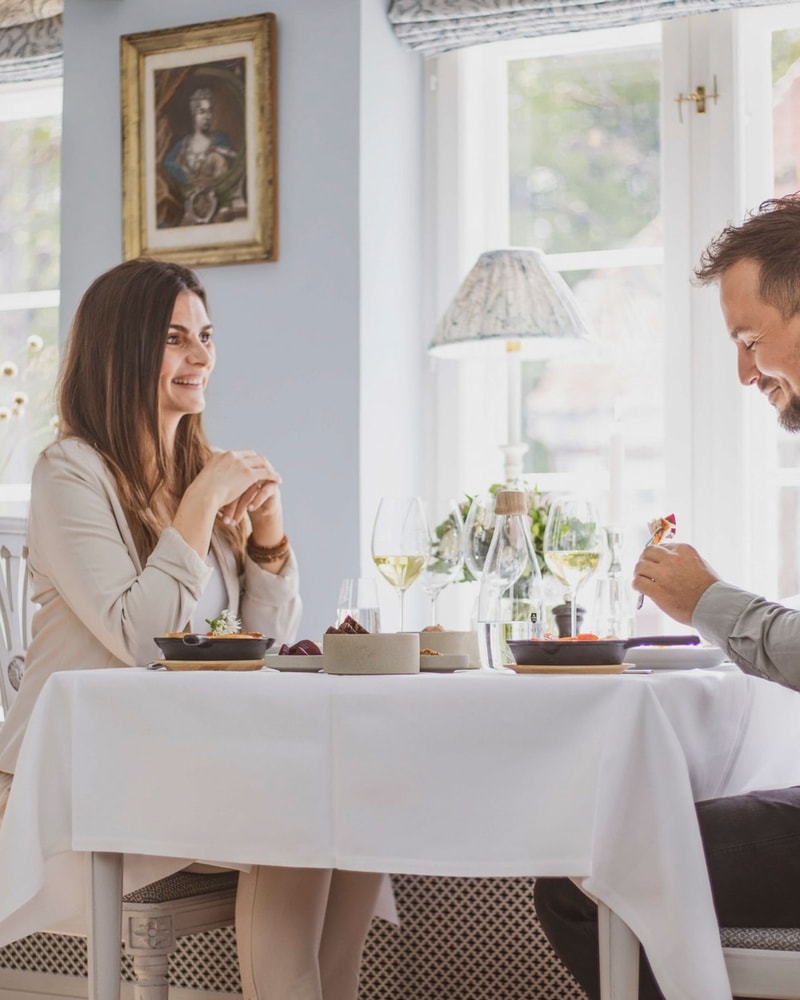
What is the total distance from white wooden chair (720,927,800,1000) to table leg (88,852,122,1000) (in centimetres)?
68

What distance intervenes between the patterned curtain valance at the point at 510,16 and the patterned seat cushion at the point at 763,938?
8.04 ft

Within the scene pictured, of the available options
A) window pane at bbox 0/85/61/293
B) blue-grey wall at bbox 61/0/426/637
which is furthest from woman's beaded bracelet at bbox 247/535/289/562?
window pane at bbox 0/85/61/293

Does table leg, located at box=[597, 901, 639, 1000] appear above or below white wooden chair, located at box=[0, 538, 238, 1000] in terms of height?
above

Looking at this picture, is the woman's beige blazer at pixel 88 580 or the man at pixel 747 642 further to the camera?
the woman's beige blazer at pixel 88 580

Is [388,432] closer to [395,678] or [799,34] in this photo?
A: [799,34]

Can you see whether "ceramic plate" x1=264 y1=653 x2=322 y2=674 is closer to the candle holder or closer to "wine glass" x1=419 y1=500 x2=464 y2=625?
"wine glass" x1=419 y1=500 x2=464 y2=625

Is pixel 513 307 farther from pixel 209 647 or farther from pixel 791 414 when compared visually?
pixel 209 647

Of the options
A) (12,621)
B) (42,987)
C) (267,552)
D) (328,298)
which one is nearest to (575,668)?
(267,552)

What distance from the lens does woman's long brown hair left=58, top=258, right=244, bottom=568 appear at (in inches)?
84.1

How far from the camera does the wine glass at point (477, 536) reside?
1.95m

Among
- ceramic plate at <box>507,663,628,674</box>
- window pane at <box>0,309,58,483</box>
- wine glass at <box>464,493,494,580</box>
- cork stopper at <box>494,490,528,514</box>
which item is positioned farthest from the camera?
window pane at <box>0,309,58,483</box>

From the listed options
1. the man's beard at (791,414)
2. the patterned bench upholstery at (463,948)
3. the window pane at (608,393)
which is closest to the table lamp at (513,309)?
the window pane at (608,393)

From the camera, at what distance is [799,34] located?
11.0 feet

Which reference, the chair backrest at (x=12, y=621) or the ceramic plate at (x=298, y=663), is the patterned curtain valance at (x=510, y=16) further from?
the ceramic plate at (x=298, y=663)
